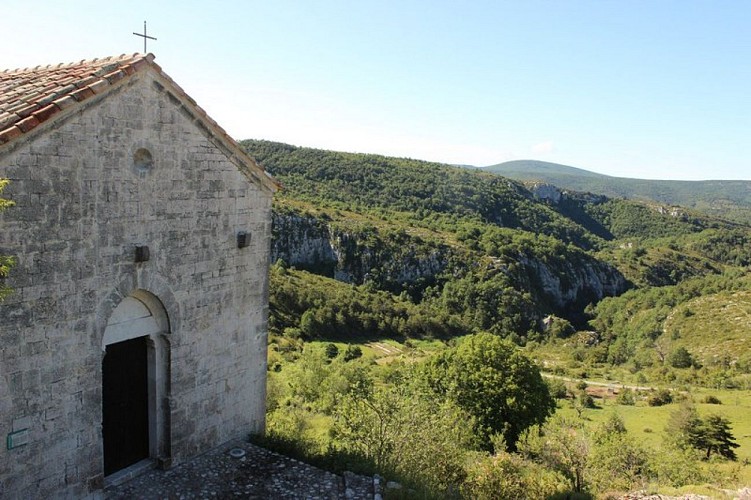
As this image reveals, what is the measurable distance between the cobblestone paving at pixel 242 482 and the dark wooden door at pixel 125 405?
0.51 m

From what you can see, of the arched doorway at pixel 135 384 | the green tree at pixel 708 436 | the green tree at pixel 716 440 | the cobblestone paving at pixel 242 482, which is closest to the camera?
the cobblestone paving at pixel 242 482

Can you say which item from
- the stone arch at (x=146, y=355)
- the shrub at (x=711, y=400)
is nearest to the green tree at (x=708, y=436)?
the shrub at (x=711, y=400)

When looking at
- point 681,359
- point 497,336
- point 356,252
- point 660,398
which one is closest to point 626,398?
point 660,398

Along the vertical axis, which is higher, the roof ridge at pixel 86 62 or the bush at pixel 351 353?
the roof ridge at pixel 86 62

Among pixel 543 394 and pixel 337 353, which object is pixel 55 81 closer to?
pixel 543 394

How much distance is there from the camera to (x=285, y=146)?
408 feet

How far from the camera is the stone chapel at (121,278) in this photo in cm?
727

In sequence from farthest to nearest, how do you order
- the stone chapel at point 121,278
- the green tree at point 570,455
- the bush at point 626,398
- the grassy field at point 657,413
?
1. the bush at point 626,398
2. the grassy field at point 657,413
3. the green tree at point 570,455
4. the stone chapel at point 121,278

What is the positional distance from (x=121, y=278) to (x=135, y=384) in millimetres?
2259

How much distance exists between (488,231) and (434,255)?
20690 mm

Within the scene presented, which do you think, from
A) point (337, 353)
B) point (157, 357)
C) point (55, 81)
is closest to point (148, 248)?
point (157, 357)

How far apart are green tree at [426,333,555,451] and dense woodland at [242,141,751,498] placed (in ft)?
0.32

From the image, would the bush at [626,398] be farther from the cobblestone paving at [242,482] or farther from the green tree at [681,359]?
the cobblestone paving at [242,482]

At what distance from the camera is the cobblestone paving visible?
8.93 metres
